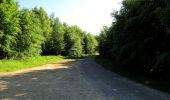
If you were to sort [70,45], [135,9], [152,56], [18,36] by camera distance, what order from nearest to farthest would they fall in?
[152,56]
[135,9]
[18,36]
[70,45]

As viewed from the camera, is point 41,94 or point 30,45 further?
point 30,45

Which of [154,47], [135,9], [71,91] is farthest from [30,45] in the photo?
[71,91]

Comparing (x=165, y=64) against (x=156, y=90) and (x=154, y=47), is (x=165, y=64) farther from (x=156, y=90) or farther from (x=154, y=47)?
(x=154, y=47)

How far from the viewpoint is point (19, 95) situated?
1309 cm

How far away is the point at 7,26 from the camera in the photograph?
34.0 metres

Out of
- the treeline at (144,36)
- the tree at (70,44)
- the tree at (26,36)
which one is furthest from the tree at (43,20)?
the treeline at (144,36)

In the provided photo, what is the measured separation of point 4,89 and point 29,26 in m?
25.5

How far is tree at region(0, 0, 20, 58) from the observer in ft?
110

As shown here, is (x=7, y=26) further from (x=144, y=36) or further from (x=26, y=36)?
(x=144, y=36)

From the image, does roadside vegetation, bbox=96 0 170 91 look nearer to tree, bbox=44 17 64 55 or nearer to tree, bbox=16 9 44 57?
tree, bbox=16 9 44 57

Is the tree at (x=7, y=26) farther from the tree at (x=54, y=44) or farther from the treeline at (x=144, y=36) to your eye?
the tree at (x=54, y=44)

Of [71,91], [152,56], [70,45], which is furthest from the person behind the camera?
[70,45]

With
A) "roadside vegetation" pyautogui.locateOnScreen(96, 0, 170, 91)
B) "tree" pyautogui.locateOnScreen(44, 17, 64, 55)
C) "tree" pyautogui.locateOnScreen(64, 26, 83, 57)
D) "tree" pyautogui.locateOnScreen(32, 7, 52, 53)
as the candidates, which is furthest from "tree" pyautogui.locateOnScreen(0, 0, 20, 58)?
"tree" pyautogui.locateOnScreen(64, 26, 83, 57)

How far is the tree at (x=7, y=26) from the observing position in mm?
33469
